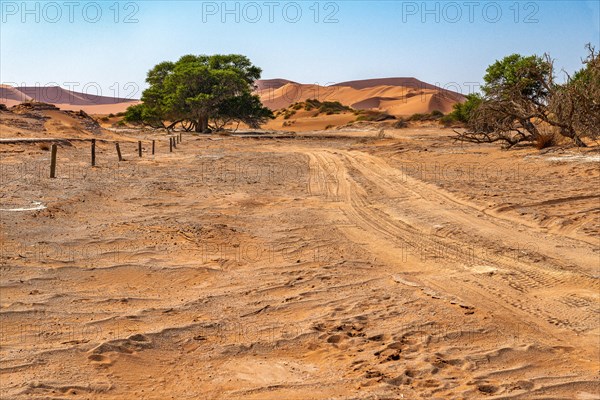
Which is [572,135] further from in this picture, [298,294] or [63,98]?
[63,98]

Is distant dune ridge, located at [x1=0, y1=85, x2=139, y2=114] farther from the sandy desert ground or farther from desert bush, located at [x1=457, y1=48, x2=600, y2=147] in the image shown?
the sandy desert ground

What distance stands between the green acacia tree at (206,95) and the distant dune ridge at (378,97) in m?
34.2

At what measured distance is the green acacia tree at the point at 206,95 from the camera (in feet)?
144

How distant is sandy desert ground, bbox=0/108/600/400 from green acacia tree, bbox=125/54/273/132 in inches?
1234

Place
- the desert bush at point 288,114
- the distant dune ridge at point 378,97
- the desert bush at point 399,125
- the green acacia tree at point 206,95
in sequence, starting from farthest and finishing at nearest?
1. the distant dune ridge at point 378,97
2. the desert bush at point 288,114
3. the desert bush at point 399,125
4. the green acacia tree at point 206,95

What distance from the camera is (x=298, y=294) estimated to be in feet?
21.3

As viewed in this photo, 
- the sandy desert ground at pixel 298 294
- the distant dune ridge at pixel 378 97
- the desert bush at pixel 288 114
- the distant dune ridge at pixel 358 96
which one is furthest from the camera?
the distant dune ridge at pixel 358 96

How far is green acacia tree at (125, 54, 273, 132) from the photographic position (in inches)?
1734

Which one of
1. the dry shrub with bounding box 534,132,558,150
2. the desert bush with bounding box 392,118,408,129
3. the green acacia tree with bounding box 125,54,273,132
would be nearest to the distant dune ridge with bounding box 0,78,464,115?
the green acacia tree with bounding box 125,54,273,132

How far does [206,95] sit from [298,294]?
3754 cm

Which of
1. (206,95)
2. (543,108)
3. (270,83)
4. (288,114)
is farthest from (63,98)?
(543,108)

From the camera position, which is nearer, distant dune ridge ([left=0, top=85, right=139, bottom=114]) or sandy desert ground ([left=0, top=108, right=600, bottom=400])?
sandy desert ground ([left=0, top=108, right=600, bottom=400])

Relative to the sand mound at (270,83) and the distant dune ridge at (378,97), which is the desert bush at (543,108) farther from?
the sand mound at (270,83)

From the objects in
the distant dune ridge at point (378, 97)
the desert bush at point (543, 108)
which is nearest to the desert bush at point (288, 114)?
the distant dune ridge at point (378, 97)
